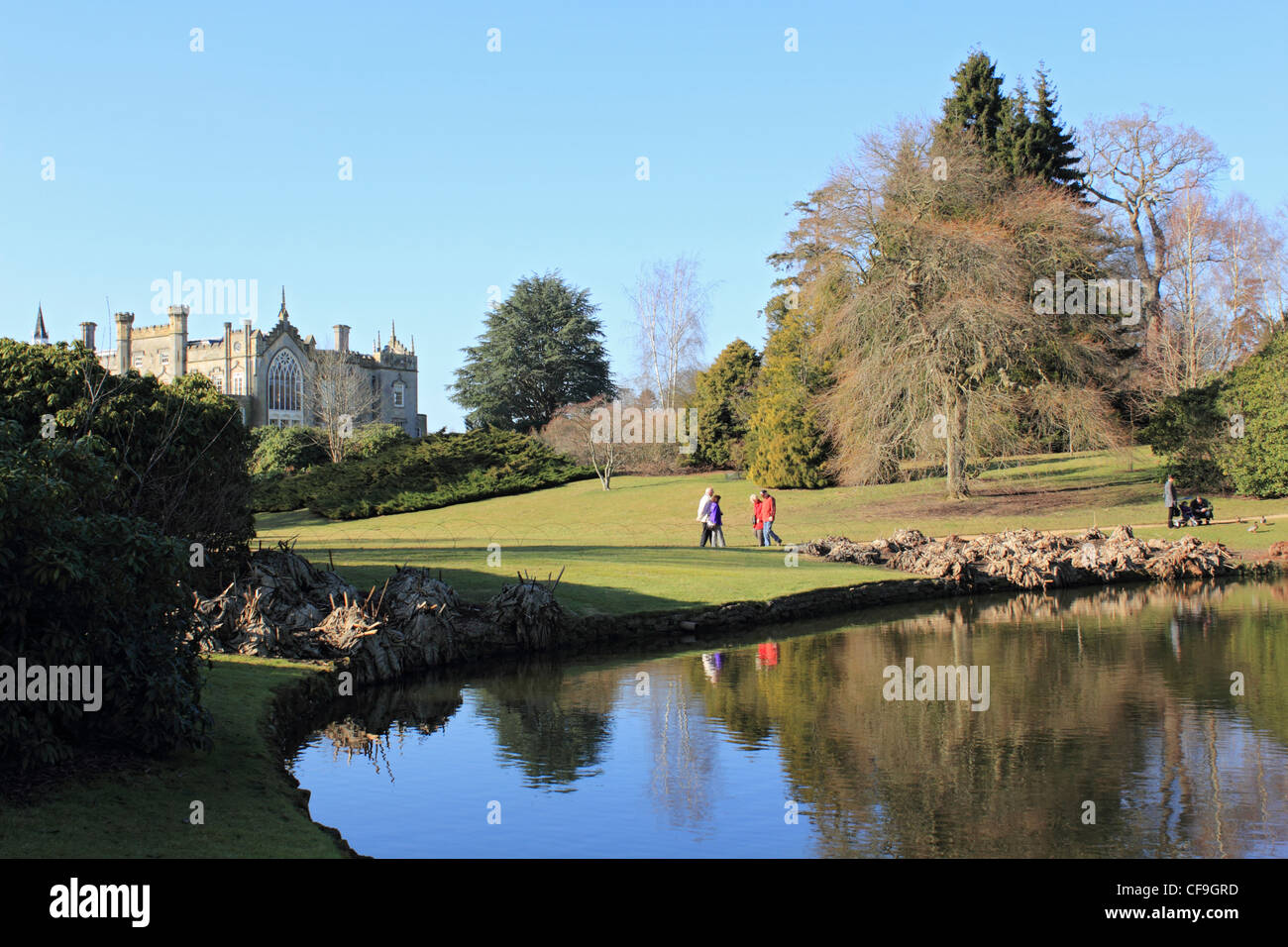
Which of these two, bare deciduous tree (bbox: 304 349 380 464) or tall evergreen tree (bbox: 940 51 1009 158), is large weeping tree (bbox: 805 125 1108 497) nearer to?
tall evergreen tree (bbox: 940 51 1009 158)

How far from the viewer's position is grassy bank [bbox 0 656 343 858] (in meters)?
6.57

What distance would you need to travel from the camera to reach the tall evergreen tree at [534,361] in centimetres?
6894

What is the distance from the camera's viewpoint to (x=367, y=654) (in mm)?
14188

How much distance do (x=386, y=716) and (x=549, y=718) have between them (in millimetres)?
1871

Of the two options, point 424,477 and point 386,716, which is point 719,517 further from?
point 424,477

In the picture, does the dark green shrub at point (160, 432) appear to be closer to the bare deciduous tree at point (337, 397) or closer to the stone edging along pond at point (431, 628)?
the stone edging along pond at point (431, 628)

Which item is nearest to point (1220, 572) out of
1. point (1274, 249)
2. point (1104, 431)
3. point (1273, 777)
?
point (1104, 431)

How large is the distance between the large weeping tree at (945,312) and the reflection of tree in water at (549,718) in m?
23.5

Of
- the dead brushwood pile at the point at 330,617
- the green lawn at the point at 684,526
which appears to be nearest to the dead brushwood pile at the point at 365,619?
the dead brushwood pile at the point at 330,617

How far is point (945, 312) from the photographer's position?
3525 centimetres

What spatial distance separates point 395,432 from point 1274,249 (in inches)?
1811

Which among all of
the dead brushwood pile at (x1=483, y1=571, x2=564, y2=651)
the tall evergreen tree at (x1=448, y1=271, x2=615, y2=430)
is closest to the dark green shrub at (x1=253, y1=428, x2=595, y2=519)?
the tall evergreen tree at (x1=448, y1=271, x2=615, y2=430)

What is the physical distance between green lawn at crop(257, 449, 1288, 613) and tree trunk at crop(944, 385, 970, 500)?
2.15 ft

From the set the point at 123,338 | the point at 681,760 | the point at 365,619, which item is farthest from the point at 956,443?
the point at 123,338
